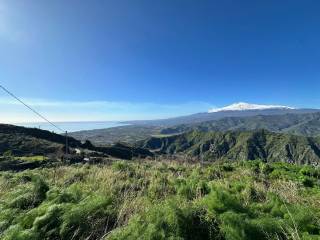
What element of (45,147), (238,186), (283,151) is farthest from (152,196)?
(283,151)

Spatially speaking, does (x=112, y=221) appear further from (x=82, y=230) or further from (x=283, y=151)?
(x=283, y=151)

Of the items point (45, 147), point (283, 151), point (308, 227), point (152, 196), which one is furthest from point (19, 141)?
point (283, 151)

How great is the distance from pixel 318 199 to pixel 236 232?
371cm

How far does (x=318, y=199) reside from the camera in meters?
6.85

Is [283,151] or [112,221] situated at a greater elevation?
[112,221]

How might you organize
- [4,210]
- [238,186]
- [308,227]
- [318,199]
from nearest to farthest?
[308,227] → [4,210] → [318,199] → [238,186]

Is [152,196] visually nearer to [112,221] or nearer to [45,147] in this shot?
[112,221]

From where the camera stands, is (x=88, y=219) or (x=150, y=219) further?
(x=88, y=219)

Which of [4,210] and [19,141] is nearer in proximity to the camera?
[4,210]

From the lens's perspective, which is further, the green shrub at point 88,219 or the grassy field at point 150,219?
the green shrub at point 88,219

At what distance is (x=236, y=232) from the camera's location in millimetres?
4367

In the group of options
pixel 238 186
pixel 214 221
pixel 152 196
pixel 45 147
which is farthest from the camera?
pixel 45 147

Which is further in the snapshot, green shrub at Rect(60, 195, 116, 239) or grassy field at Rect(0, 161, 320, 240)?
green shrub at Rect(60, 195, 116, 239)

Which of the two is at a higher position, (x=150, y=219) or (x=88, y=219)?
(x=150, y=219)
